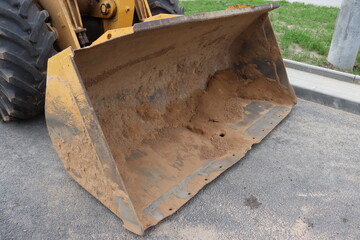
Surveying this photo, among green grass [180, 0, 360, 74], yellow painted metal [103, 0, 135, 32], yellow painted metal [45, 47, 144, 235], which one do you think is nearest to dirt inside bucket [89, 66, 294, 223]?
yellow painted metal [45, 47, 144, 235]

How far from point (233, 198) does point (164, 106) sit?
1.05 m

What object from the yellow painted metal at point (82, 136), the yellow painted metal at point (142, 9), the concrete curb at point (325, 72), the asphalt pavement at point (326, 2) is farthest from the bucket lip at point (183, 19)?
the asphalt pavement at point (326, 2)

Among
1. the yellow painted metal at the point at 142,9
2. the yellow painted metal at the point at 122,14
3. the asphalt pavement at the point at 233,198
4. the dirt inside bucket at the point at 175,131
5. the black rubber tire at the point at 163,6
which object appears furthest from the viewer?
the black rubber tire at the point at 163,6

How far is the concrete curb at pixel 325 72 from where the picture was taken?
14.8 ft

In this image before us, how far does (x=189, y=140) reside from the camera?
2.80 metres

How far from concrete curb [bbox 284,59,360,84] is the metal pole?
0.40 meters

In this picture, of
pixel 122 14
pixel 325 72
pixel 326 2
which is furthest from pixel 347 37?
pixel 326 2

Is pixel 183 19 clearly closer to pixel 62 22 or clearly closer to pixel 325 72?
pixel 62 22

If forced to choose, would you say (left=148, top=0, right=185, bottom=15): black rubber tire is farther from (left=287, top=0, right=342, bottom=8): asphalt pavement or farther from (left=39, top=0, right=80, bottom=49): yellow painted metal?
(left=287, top=0, right=342, bottom=8): asphalt pavement

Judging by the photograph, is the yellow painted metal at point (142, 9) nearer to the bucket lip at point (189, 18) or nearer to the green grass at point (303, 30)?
the bucket lip at point (189, 18)

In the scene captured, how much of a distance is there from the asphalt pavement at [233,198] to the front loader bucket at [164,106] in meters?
0.12

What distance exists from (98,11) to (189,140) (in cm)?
142

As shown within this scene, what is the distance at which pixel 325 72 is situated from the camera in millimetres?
4711

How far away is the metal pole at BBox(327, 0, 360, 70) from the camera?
4.72 m
